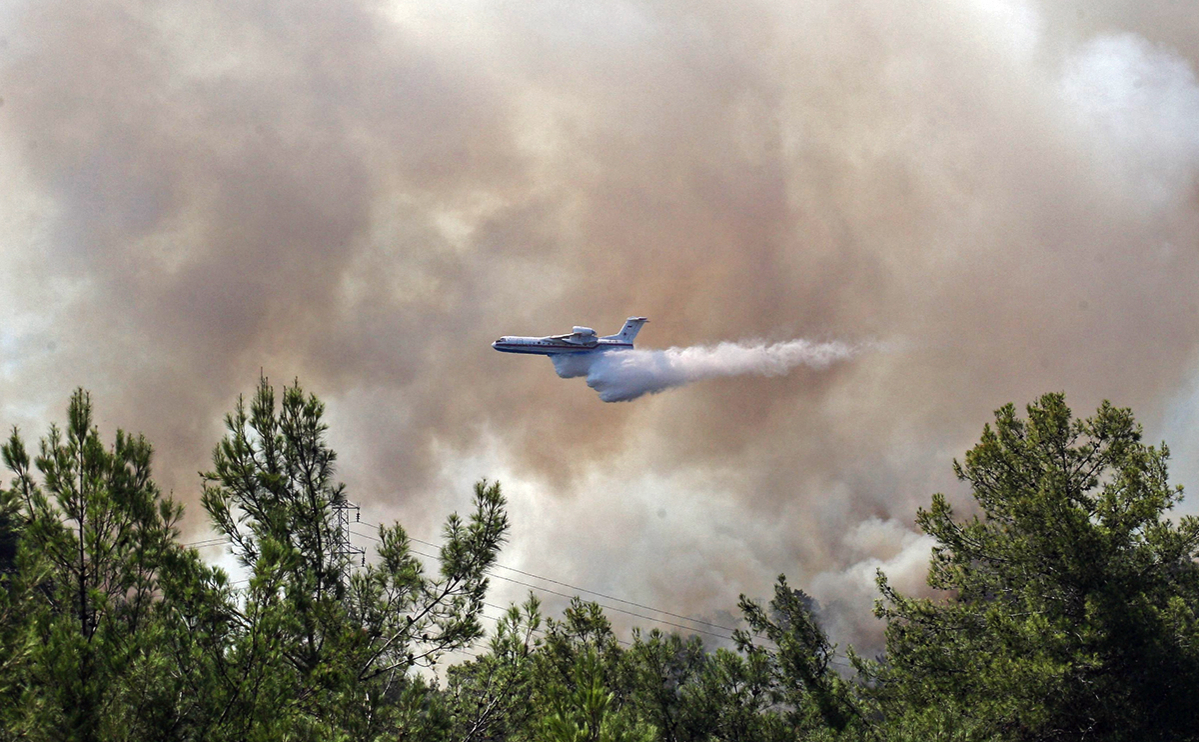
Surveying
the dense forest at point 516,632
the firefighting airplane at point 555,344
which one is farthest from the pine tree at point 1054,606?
the firefighting airplane at point 555,344

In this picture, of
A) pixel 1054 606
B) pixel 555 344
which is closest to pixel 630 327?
pixel 555 344

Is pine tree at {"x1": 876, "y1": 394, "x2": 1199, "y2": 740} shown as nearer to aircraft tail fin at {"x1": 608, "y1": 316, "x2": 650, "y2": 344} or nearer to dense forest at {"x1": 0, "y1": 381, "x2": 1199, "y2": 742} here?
dense forest at {"x1": 0, "y1": 381, "x2": 1199, "y2": 742}

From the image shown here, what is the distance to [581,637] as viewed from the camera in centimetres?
2747

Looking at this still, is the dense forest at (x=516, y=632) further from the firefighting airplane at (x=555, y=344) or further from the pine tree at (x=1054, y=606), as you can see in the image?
the firefighting airplane at (x=555, y=344)

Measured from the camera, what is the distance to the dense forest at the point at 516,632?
13656 mm

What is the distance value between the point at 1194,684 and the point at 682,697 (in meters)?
18.2

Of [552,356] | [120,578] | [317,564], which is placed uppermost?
[552,356]

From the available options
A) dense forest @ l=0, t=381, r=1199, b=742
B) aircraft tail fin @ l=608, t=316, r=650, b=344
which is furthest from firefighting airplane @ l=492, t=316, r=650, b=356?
dense forest @ l=0, t=381, r=1199, b=742

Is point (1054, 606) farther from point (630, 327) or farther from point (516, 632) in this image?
point (630, 327)

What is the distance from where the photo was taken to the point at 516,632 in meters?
19.7

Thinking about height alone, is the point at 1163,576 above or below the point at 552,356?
below

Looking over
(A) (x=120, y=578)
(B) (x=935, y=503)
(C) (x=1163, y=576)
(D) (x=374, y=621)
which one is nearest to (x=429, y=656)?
(D) (x=374, y=621)

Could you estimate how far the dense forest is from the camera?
44.8 ft

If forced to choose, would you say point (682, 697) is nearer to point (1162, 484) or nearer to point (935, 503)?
point (935, 503)
